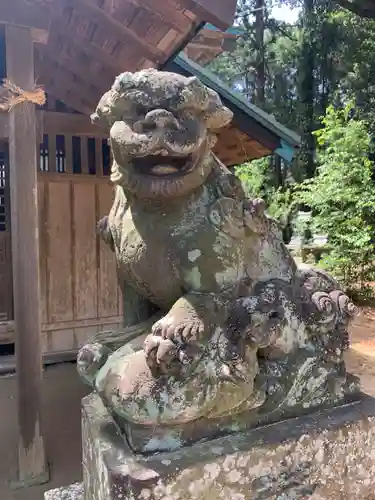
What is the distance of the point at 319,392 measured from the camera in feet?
4.63

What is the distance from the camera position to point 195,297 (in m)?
1.24

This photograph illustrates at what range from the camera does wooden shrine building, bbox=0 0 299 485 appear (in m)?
2.93

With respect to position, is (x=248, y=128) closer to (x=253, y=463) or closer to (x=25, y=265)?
(x=25, y=265)

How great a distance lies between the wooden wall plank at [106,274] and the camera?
5.19 meters

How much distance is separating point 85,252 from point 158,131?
4.16 metres

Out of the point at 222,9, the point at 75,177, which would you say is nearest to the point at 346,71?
the point at 75,177

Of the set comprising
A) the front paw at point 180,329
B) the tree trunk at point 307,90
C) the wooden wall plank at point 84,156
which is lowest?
the front paw at point 180,329

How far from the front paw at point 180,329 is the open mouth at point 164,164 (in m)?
0.37

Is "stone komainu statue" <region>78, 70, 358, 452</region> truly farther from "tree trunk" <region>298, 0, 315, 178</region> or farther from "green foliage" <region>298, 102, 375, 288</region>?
"tree trunk" <region>298, 0, 315, 178</region>

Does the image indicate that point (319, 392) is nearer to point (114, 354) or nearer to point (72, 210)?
point (114, 354)

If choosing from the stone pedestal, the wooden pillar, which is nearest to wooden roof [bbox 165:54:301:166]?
the wooden pillar

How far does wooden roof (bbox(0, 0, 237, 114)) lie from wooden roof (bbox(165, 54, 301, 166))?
2.86 ft

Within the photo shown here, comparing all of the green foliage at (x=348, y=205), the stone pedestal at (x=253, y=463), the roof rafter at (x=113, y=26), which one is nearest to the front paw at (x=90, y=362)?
the stone pedestal at (x=253, y=463)

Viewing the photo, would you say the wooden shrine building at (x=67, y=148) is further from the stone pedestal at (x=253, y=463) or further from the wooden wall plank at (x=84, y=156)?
the stone pedestal at (x=253, y=463)
